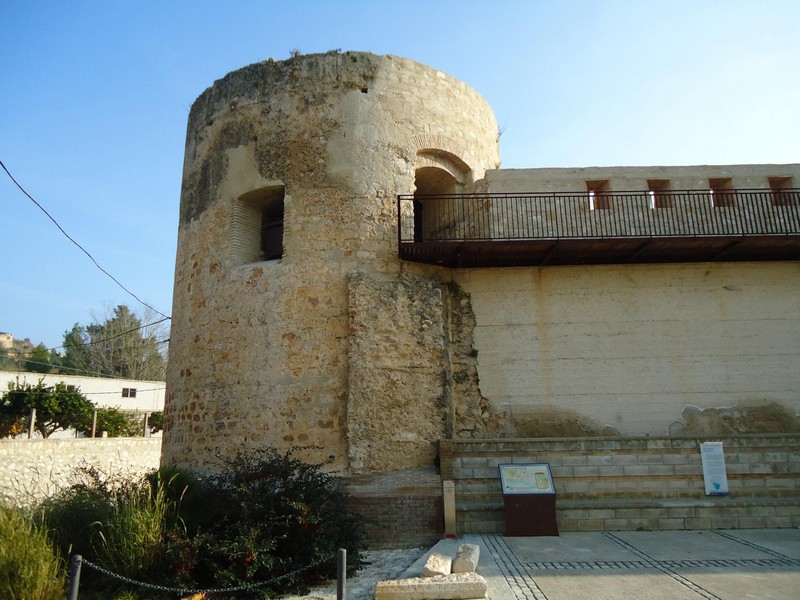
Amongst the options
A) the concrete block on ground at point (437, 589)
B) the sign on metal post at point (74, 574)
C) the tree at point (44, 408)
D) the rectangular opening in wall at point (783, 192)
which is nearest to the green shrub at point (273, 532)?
the concrete block on ground at point (437, 589)

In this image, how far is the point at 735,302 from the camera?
10.2m

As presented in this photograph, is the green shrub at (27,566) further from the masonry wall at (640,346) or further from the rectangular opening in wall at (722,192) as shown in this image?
the rectangular opening in wall at (722,192)

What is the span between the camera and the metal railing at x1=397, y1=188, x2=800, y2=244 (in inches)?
413

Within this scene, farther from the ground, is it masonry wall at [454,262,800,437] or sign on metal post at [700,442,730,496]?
masonry wall at [454,262,800,437]

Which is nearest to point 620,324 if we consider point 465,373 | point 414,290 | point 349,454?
point 465,373

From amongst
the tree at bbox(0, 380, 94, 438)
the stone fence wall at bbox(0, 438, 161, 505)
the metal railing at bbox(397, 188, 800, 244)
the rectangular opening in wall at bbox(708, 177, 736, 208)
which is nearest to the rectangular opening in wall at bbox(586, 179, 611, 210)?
the metal railing at bbox(397, 188, 800, 244)

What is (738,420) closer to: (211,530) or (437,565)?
(437,565)

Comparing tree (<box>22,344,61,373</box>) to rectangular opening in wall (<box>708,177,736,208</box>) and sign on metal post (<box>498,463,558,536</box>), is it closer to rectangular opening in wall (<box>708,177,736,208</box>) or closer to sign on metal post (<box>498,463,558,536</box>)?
sign on metal post (<box>498,463,558,536</box>)

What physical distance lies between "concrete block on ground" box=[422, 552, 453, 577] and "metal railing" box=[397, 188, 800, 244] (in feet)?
18.9

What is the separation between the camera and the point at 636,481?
866cm

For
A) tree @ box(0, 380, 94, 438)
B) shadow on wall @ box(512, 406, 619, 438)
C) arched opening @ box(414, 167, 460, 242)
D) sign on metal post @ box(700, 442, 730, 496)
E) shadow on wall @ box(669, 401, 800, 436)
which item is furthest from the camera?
tree @ box(0, 380, 94, 438)

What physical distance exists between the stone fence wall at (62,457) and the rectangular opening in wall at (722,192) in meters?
13.3

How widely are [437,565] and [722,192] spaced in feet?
27.4

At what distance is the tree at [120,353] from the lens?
121 feet
